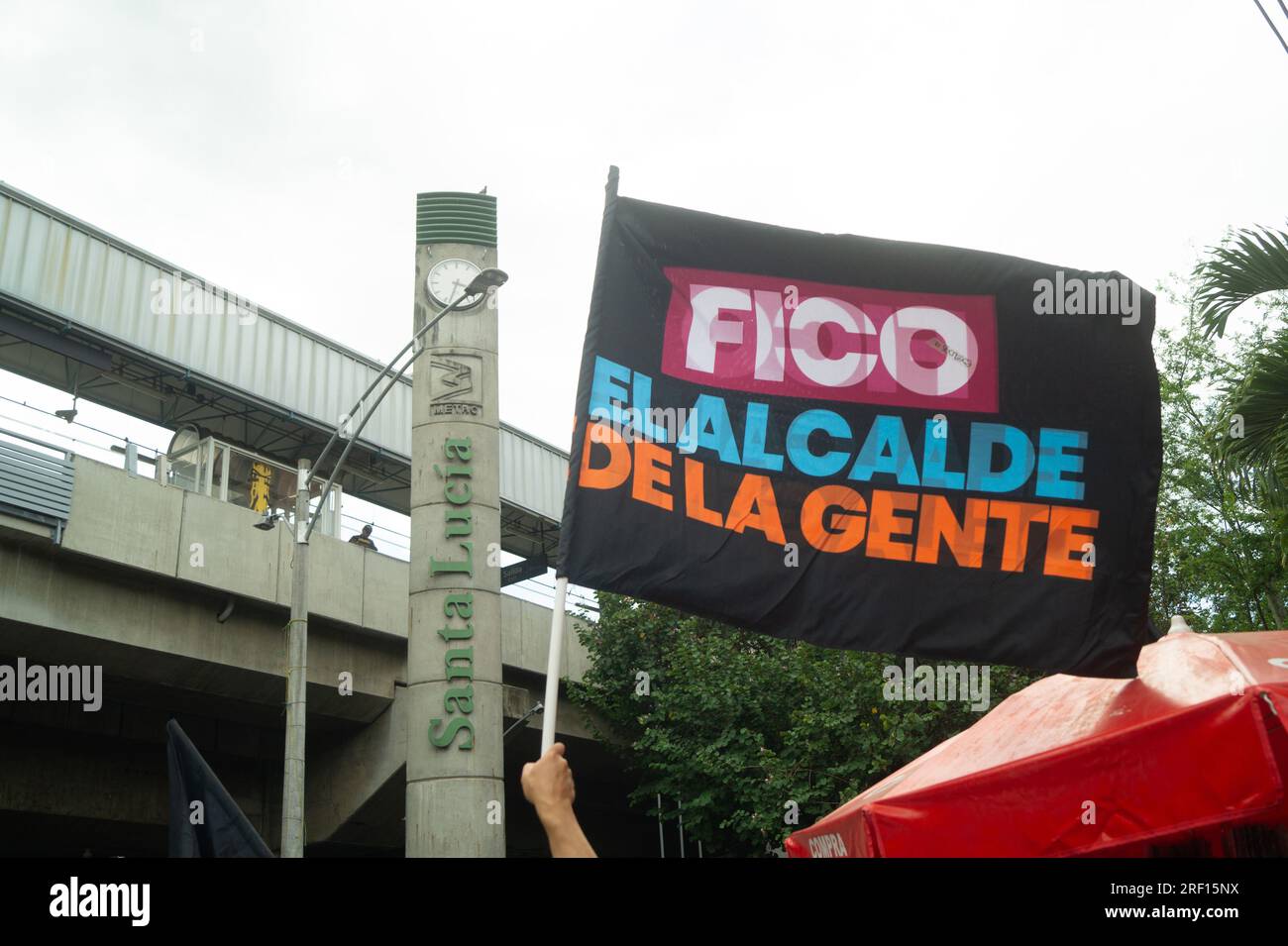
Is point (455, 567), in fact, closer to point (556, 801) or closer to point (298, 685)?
point (298, 685)

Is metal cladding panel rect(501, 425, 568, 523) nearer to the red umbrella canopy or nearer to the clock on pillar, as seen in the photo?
the clock on pillar

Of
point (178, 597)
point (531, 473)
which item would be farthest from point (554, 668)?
point (531, 473)

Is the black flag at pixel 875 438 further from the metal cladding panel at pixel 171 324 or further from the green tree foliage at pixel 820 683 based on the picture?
the metal cladding panel at pixel 171 324

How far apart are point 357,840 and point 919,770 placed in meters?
23.1

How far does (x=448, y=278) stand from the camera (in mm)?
18203

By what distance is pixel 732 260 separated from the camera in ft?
20.4

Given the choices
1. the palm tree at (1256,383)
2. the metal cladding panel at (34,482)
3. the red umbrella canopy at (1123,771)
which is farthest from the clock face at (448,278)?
the red umbrella canopy at (1123,771)

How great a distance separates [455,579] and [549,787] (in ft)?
43.8

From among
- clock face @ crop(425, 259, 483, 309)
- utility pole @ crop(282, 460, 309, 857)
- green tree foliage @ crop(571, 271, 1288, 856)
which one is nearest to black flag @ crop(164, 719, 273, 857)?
utility pole @ crop(282, 460, 309, 857)

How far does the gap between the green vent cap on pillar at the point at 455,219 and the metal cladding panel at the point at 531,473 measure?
18094 mm

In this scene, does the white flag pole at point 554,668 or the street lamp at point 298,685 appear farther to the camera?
the street lamp at point 298,685

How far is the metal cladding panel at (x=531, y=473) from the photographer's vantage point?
37125mm
